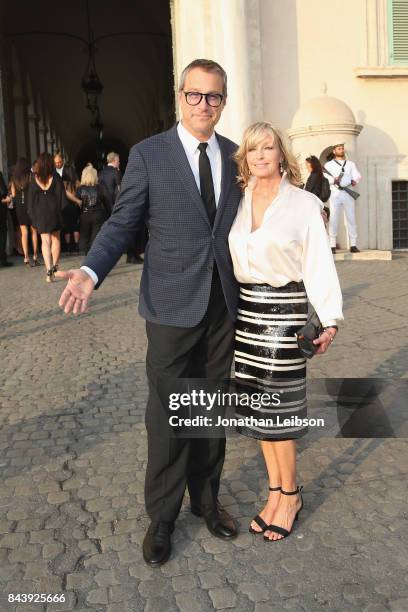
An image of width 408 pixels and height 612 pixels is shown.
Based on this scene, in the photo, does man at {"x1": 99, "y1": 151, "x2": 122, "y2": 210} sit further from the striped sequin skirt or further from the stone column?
the striped sequin skirt

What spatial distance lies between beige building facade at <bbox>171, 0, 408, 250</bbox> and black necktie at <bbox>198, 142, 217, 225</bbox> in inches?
391

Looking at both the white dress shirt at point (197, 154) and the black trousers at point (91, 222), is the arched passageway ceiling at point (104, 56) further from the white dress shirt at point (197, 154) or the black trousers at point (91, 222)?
the white dress shirt at point (197, 154)

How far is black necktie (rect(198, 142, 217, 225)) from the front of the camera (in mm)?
2594

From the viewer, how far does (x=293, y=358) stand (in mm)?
2635

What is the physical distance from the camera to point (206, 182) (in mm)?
2602

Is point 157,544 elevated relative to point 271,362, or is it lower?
lower

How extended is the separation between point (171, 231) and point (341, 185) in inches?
375

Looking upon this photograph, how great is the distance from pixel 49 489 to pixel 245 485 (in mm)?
951

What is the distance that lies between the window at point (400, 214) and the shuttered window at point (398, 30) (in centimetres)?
252

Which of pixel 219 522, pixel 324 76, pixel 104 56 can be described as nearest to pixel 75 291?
pixel 219 522

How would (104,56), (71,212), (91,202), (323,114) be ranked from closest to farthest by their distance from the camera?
1. (91,202)
2. (323,114)
3. (71,212)
4. (104,56)

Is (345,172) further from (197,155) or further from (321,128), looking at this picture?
(197,155)

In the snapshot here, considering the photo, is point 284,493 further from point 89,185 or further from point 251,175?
point 89,185

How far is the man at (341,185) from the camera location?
11578 mm
